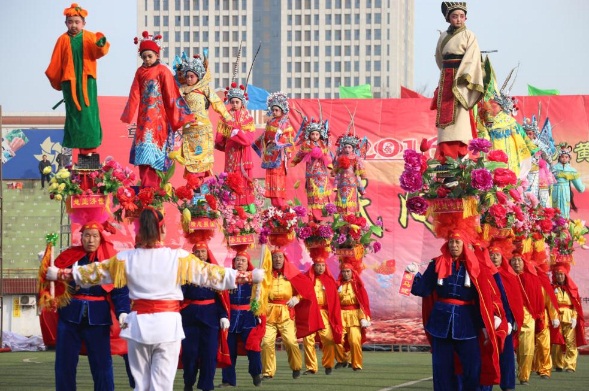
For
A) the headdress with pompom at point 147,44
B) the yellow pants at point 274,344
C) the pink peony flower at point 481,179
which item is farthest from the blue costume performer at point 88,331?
the yellow pants at point 274,344

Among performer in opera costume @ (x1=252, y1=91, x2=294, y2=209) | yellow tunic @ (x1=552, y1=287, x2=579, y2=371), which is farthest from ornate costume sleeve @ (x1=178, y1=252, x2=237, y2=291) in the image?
yellow tunic @ (x1=552, y1=287, x2=579, y2=371)

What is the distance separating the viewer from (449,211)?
12.0 m

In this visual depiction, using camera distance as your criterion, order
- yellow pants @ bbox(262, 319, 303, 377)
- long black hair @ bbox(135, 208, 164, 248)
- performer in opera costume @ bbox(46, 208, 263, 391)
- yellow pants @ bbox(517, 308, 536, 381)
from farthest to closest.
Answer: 1. yellow pants @ bbox(262, 319, 303, 377)
2. yellow pants @ bbox(517, 308, 536, 381)
3. long black hair @ bbox(135, 208, 164, 248)
4. performer in opera costume @ bbox(46, 208, 263, 391)

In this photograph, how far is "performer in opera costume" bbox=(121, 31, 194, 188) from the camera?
12.9 metres

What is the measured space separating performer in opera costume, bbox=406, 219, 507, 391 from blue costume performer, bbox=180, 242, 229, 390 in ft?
8.46

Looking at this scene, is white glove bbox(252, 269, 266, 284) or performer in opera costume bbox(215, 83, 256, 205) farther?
performer in opera costume bbox(215, 83, 256, 205)

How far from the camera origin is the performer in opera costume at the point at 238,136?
17.7 meters

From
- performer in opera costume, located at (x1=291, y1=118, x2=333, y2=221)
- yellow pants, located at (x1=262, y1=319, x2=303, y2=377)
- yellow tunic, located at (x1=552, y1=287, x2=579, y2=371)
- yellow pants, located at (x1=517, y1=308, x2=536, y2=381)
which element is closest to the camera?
yellow pants, located at (x1=517, y1=308, x2=536, y2=381)

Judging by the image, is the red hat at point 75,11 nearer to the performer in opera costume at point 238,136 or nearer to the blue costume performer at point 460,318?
the blue costume performer at point 460,318

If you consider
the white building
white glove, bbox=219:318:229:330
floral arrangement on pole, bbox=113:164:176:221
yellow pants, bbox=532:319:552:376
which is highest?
the white building

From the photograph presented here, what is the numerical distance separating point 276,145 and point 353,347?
3228 millimetres

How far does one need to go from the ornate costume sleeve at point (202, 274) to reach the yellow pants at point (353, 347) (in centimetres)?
937

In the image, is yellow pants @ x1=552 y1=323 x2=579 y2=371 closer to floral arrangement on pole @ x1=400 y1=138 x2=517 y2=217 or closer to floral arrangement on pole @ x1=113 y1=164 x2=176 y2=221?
floral arrangement on pole @ x1=400 y1=138 x2=517 y2=217

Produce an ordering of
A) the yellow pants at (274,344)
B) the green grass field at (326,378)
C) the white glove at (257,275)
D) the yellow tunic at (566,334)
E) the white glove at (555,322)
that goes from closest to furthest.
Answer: the white glove at (257,275) < the green grass field at (326,378) < the yellow pants at (274,344) < the white glove at (555,322) < the yellow tunic at (566,334)
